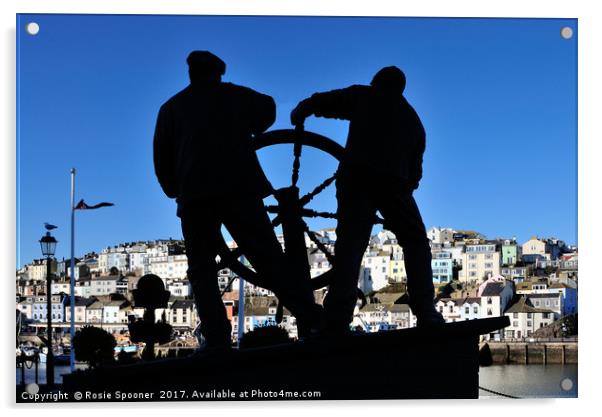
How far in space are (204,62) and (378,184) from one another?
1.31 metres

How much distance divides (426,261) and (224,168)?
1.39 metres

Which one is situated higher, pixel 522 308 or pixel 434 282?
pixel 434 282

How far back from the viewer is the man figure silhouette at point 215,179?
7355 millimetres

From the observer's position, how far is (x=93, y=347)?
54.0ft

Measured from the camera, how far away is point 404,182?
7.50 m

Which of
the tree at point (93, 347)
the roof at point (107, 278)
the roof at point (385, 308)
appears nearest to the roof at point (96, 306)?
the roof at point (107, 278)

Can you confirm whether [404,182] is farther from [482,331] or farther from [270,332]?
[270,332]

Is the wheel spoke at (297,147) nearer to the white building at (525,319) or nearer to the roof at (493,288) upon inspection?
the white building at (525,319)

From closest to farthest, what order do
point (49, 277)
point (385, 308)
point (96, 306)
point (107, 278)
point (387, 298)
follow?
point (49, 277) → point (385, 308) → point (387, 298) → point (96, 306) → point (107, 278)

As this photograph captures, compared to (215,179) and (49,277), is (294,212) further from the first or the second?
(49,277)

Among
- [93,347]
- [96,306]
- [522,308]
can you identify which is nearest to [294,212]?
[93,347]

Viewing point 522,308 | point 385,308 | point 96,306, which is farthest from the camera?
point 96,306

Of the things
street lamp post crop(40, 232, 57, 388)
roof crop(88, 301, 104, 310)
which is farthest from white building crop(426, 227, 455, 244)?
roof crop(88, 301, 104, 310)

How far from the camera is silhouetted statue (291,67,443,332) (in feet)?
24.4
